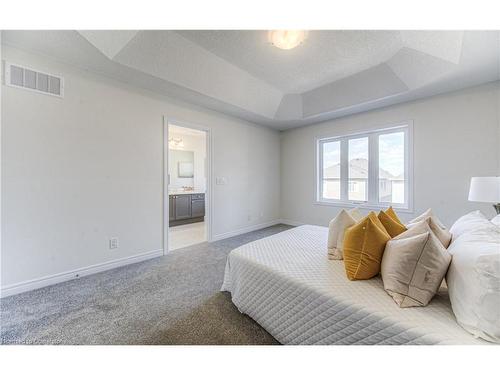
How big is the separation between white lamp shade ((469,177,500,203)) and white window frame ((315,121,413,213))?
4.72ft

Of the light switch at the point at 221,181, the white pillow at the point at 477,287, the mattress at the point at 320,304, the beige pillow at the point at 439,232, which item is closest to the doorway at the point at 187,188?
the light switch at the point at 221,181

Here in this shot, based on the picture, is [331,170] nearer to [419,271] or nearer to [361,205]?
[361,205]

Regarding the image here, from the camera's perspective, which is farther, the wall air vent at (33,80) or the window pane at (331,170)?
the window pane at (331,170)

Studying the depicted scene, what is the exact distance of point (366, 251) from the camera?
1.21m

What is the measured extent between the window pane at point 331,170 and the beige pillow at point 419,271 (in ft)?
10.6

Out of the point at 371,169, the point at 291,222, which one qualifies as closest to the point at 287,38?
the point at 371,169

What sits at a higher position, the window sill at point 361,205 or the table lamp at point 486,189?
the table lamp at point 486,189

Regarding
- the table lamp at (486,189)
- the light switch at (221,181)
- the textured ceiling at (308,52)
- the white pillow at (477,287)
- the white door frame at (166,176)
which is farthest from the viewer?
the light switch at (221,181)

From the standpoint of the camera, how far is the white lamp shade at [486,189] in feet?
5.48

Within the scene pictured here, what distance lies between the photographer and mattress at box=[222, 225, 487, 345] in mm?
863

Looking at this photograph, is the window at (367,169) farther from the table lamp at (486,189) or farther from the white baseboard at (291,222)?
the table lamp at (486,189)

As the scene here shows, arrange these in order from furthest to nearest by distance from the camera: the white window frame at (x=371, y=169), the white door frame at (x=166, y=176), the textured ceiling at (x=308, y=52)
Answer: the white window frame at (x=371, y=169), the white door frame at (x=166, y=176), the textured ceiling at (x=308, y=52)

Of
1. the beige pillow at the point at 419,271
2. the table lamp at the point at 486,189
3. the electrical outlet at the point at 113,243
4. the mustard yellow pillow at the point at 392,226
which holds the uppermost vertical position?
the table lamp at the point at 486,189
